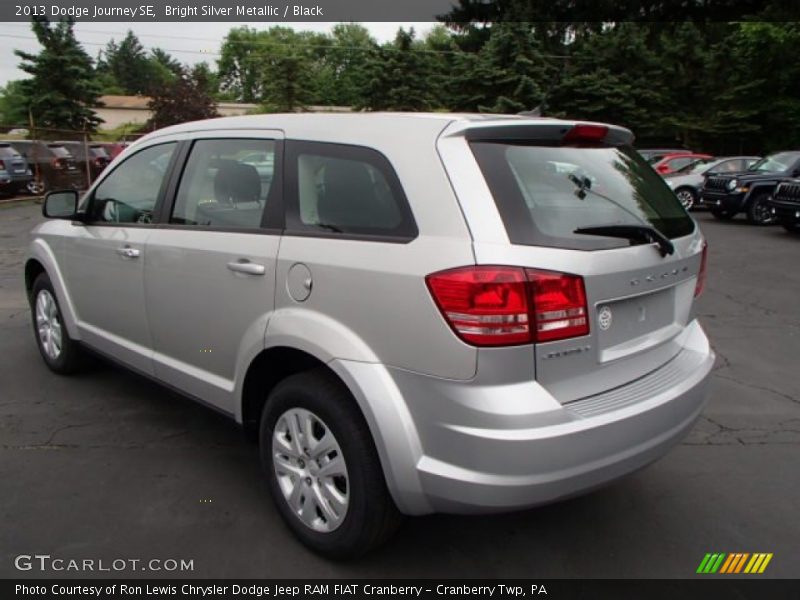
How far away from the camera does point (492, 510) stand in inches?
87.6

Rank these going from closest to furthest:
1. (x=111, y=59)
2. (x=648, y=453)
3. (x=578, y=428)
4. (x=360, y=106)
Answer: (x=578, y=428)
(x=648, y=453)
(x=360, y=106)
(x=111, y=59)

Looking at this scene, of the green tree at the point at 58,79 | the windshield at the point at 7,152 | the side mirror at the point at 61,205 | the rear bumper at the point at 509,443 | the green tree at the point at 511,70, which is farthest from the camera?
the green tree at the point at 58,79

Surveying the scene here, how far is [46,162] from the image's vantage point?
21281 millimetres

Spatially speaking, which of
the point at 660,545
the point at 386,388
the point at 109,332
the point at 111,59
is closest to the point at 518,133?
the point at 386,388

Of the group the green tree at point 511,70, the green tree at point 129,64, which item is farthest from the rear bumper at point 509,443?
the green tree at point 129,64

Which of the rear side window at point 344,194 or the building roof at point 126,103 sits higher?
the building roof at point 126,103

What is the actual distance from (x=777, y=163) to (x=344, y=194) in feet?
53.8

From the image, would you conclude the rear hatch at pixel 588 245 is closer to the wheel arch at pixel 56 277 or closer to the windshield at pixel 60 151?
the wheel arch at pixel 56 277

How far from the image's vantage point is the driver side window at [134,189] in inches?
145

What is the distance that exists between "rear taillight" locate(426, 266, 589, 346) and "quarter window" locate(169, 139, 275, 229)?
3.79 feet

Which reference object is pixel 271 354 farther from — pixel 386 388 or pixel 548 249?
pixel 548 249

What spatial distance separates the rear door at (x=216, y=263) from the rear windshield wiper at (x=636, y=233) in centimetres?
131

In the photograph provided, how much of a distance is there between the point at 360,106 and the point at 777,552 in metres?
38.4

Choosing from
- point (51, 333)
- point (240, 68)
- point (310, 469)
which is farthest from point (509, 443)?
point (240, 68)
